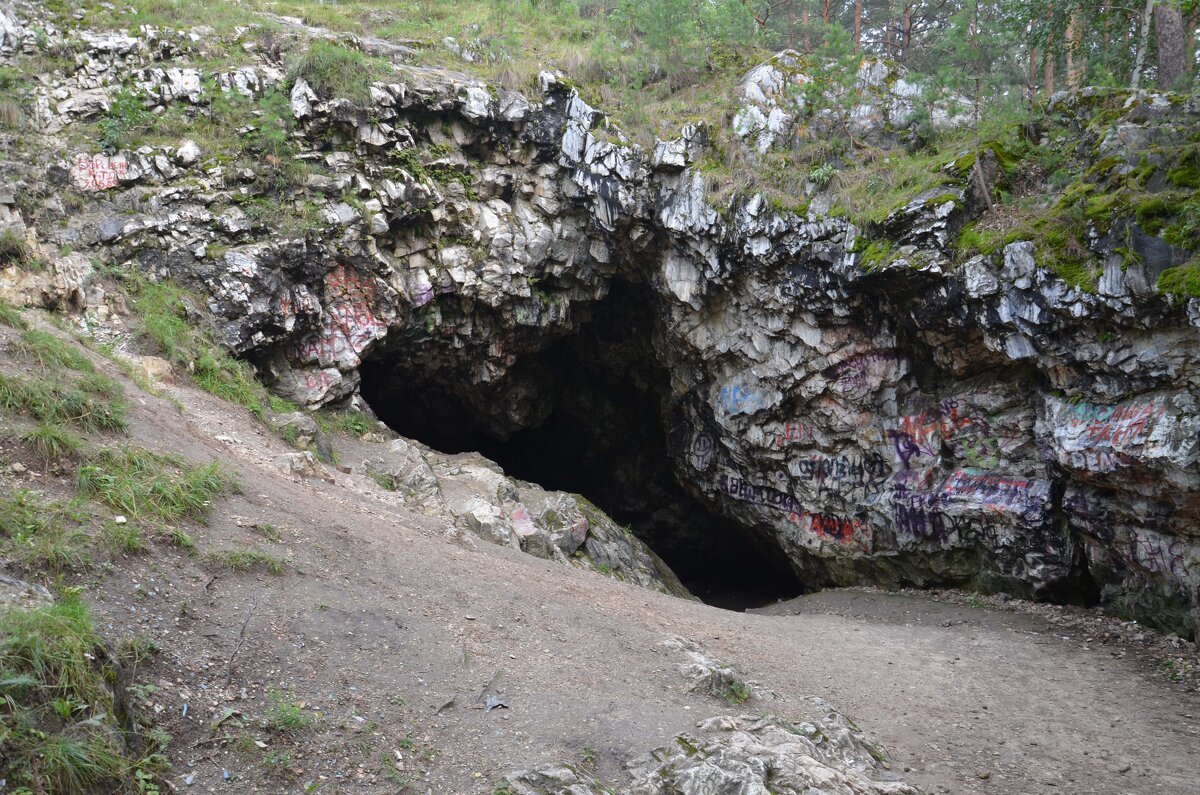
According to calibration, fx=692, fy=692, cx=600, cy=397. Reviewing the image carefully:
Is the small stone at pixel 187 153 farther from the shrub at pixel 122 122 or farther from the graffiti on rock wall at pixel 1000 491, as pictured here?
the graffiti on rock wall at pixel 1000 491

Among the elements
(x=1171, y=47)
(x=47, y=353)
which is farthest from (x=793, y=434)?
(x=47, y=353)

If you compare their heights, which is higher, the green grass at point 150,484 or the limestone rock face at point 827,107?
the limestone rock face at point 827,107

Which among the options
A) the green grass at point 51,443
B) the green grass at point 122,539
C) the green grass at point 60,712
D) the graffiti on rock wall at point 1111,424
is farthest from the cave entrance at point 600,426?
the green grass at point 60,712

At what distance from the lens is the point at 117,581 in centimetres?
478

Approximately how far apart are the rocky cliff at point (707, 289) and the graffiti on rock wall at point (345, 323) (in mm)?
59

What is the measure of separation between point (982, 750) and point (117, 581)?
7.17 m

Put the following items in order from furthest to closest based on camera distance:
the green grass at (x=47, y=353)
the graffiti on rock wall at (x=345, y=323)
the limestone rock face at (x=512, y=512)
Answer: the graffiti on rock wall at (x=345, y=323) → the limestone rock face at (x=512, y=512) → the green grass at (x=47, y=353)

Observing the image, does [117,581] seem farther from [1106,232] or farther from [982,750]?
[1106,232]

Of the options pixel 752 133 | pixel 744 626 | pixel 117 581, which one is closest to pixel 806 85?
pixel 752 133

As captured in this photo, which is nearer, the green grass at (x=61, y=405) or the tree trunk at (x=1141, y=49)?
the green grass at (x=61, y=405)

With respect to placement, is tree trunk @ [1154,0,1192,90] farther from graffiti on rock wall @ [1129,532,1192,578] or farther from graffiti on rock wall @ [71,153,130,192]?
graffiti on rock wall @ [71,153,130,192]

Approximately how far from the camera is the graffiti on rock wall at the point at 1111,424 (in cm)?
845

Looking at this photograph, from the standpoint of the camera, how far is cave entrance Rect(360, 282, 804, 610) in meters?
16.5

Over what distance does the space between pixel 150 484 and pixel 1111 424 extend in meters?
10.9
